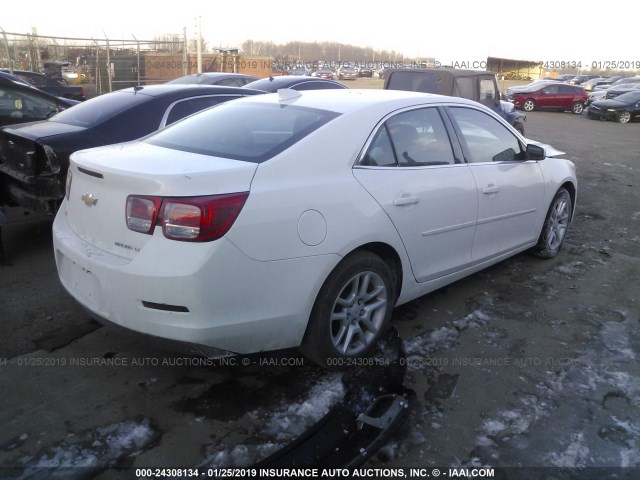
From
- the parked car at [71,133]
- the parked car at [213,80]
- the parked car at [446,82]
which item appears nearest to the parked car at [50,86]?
the parked car at [213,80]

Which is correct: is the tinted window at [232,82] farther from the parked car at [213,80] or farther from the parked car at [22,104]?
the parked car at [22,104]

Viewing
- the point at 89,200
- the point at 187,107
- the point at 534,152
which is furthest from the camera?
the point at 187,107

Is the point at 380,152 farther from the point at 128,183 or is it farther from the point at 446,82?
the point at 446,82

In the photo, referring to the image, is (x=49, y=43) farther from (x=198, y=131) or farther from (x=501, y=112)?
(x=198, y=131)

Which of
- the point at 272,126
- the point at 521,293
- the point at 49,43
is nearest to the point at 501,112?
the point at 521,293

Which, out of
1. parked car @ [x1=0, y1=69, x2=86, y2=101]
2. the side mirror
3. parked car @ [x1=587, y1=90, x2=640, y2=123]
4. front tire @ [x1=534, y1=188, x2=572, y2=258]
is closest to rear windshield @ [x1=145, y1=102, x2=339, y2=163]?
the side mirror

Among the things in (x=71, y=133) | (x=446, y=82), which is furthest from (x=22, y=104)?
(x=446, y=82)

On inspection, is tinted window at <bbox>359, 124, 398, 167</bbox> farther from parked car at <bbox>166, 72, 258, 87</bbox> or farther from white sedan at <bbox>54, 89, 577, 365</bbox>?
parked car at <bbox>166, 72, 258, 87</bbox>

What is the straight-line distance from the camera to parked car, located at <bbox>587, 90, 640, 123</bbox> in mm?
23875

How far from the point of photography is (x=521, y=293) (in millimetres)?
4551

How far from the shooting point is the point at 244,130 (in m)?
3.42

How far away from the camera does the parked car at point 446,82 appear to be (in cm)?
1112

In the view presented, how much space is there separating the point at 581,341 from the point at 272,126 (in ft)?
8.33

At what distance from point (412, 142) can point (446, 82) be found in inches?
319
